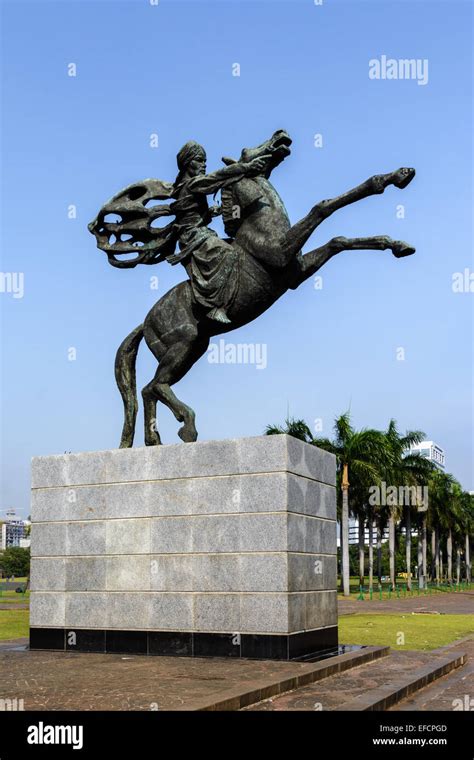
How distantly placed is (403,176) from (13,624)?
1394 cm

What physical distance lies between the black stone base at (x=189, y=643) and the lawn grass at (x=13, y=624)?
415 centimetres

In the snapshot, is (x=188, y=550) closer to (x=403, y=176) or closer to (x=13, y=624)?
(x=403, y=176)

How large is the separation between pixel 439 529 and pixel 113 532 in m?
58.9

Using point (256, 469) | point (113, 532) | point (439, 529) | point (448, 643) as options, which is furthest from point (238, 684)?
point (439, 529)

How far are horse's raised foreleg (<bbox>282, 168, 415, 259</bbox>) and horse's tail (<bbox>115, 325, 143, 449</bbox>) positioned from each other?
2947 millimetres

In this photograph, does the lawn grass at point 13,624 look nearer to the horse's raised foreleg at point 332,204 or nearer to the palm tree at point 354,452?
the horse's raised foreleg at point 332,204

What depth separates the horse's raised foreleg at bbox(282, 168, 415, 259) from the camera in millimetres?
10094

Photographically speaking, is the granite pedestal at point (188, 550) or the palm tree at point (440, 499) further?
the palm tree at point (440, 499)

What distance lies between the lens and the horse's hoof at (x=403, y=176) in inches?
396

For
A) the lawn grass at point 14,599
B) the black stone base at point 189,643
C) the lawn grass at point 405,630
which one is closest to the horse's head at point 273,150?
the black stone base at point 189,643

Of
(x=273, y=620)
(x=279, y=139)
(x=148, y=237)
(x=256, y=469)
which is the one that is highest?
(x=279, y=139)

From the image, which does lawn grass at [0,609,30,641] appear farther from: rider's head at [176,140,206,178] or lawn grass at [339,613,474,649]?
rider's head at [176,140,206,178]

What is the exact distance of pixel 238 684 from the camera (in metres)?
7.73
